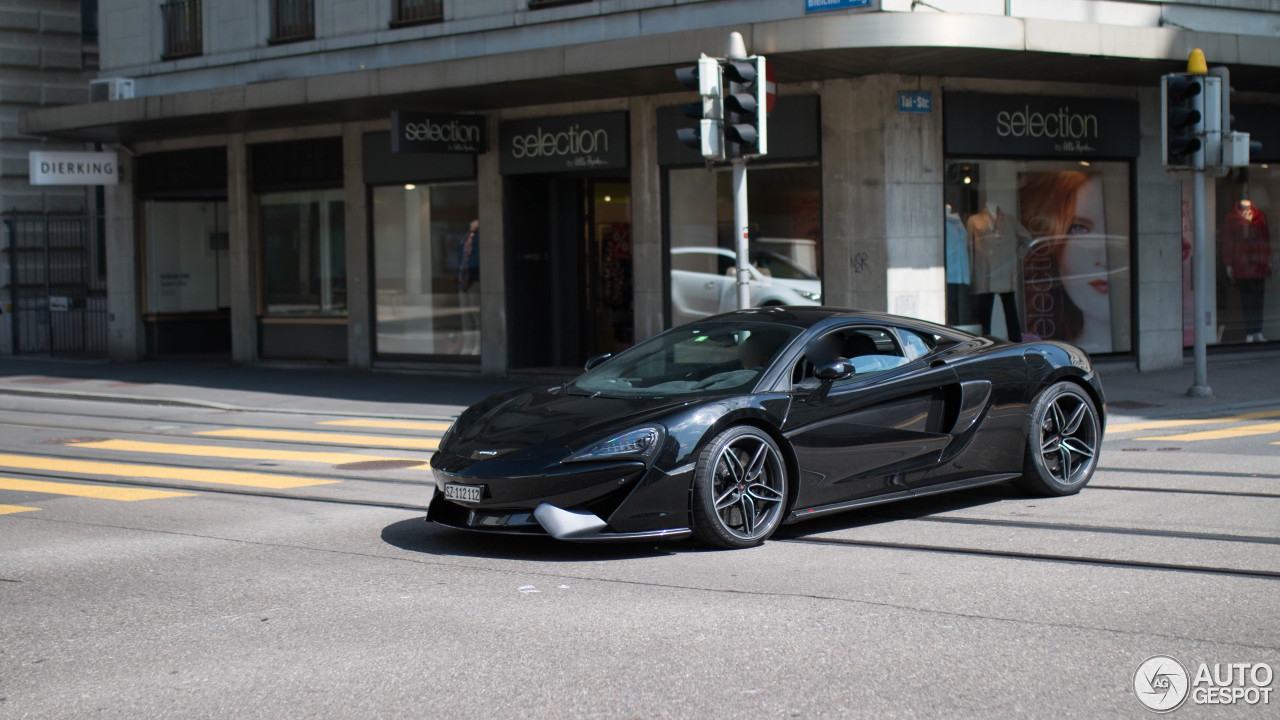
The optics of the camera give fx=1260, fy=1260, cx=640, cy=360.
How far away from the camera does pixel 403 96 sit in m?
16.5

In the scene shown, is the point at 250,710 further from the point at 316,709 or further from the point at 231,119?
the point at 231,119

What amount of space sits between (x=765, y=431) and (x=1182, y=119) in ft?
29.1

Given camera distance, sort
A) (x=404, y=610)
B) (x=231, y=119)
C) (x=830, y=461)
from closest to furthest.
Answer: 1. (x=404, y=610)
2. (x=830, y=461)
3. (x=231, y=119)

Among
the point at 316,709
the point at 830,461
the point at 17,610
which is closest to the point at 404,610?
the point at 316,709

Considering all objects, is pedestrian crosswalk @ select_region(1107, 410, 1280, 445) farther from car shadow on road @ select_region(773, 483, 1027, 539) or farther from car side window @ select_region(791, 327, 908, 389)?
car side window @ select_region(791, 327, 908, 389)

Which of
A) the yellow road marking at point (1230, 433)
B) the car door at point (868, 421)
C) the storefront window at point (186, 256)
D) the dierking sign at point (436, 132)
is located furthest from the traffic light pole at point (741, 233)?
the storefront window at point (186, 256)

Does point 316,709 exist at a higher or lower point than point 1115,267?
lower

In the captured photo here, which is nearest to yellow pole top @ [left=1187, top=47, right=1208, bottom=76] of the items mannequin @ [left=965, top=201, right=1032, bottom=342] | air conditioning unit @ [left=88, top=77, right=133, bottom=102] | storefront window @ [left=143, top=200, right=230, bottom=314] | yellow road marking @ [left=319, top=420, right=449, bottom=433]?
mannequin @ [left=965, top=201, right=1032, bottom=342]

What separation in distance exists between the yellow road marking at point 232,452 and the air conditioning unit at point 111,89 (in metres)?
10.6

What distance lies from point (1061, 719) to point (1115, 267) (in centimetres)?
1370

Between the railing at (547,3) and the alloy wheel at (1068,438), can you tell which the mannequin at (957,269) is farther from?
the alloy wheel at (1068,438)

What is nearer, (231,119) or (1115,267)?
(1115,267)

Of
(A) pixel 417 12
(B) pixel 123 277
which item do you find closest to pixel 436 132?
(A) pixel 417 12

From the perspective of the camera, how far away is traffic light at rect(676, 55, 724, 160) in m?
11.4
